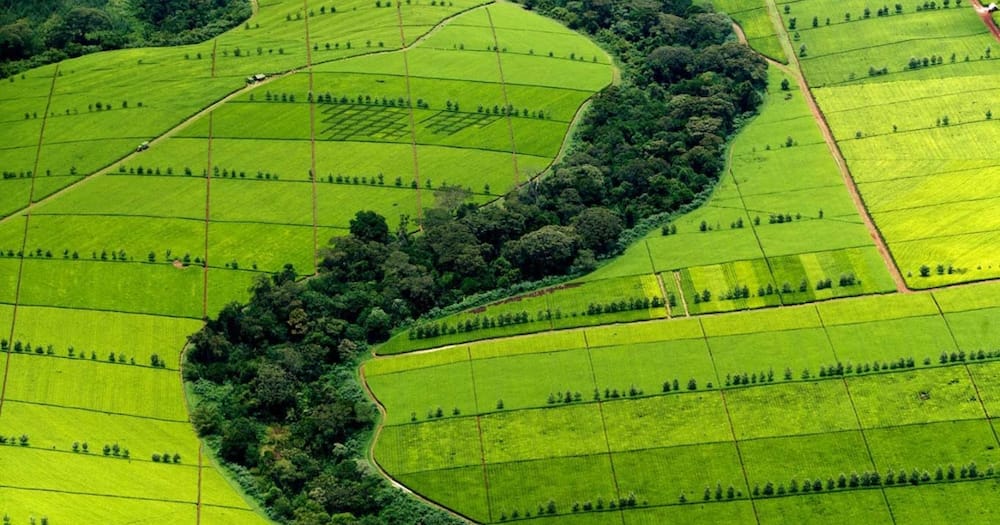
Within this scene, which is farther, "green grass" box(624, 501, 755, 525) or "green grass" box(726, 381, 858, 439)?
"green grass" box(726, 381, 858, 439)

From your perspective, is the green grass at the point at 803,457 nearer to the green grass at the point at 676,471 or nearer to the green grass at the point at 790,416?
the green grass at the point at 790,416

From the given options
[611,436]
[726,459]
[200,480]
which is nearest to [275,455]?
[200,480]

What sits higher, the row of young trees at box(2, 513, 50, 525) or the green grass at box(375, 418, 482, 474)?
the row of young trees at box(2, 513, 50, 525)

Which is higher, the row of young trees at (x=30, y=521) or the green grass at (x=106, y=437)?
the row of young trees at (x=30, y=521)

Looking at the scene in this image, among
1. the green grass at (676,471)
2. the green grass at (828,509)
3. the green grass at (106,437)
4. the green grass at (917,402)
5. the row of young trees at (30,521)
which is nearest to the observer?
the row of young trees at (30,521)

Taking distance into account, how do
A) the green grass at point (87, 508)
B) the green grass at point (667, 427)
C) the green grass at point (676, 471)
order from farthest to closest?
the green grass at point (667, 427), the green grass at point (676, 471), the green grass at point (87, 508)

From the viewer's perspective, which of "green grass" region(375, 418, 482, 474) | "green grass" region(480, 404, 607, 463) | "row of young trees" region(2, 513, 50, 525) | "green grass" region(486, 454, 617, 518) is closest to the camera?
"row of young trees" region(2, 513, 50, 525)

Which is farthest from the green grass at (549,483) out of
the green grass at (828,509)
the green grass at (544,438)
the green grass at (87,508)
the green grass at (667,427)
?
the green grass at (87,508)

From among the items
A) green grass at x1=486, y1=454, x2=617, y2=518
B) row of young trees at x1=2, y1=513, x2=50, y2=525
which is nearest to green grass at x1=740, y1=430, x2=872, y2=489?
green grass at x1=486, y1=454, x2=617, y2=518

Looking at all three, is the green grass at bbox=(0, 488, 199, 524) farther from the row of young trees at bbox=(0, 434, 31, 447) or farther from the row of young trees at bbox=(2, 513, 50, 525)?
the row of young trees at bbox=(0, 434, 31, 447)

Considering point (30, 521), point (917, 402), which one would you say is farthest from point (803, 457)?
point (30, 521)

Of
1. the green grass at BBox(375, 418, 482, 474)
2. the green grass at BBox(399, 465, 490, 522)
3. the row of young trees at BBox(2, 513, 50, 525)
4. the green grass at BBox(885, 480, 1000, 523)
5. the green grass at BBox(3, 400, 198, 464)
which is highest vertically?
the row of young trees at BBox(2, 513, 50, 525)
